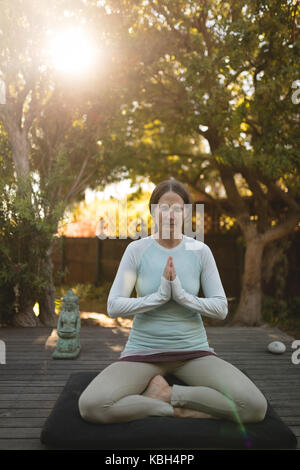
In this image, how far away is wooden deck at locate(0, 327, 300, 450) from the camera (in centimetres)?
238

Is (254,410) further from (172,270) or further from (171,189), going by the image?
(171,189)

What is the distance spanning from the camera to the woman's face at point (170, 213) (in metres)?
2.38

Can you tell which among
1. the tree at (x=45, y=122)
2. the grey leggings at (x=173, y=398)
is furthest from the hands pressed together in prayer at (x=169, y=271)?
the tree at (x=45, y=122)

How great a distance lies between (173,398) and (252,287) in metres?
4.61

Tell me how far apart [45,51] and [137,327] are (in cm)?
427

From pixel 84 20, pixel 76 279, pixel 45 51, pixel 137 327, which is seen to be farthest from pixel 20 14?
pixel 76 279

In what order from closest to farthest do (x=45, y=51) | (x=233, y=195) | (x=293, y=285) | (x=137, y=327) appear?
(x=137, y=327), (x=45, y=51), (x=233, y=195), (x=293, y=285)

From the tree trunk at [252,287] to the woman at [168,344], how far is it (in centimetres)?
420

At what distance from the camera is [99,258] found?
10.3m

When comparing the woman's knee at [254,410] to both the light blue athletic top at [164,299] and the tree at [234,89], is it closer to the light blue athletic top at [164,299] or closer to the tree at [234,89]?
the light blue athletic top at [164,299]

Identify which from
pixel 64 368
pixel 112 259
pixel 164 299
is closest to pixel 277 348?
pixel 64 368

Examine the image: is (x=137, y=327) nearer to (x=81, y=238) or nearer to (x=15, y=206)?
(x=15, y=206)

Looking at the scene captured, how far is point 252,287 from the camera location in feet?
21.2

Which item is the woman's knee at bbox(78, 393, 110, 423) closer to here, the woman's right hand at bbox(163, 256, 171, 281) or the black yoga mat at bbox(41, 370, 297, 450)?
the black yoga mat at bbox(41, 370, 297, 450)
